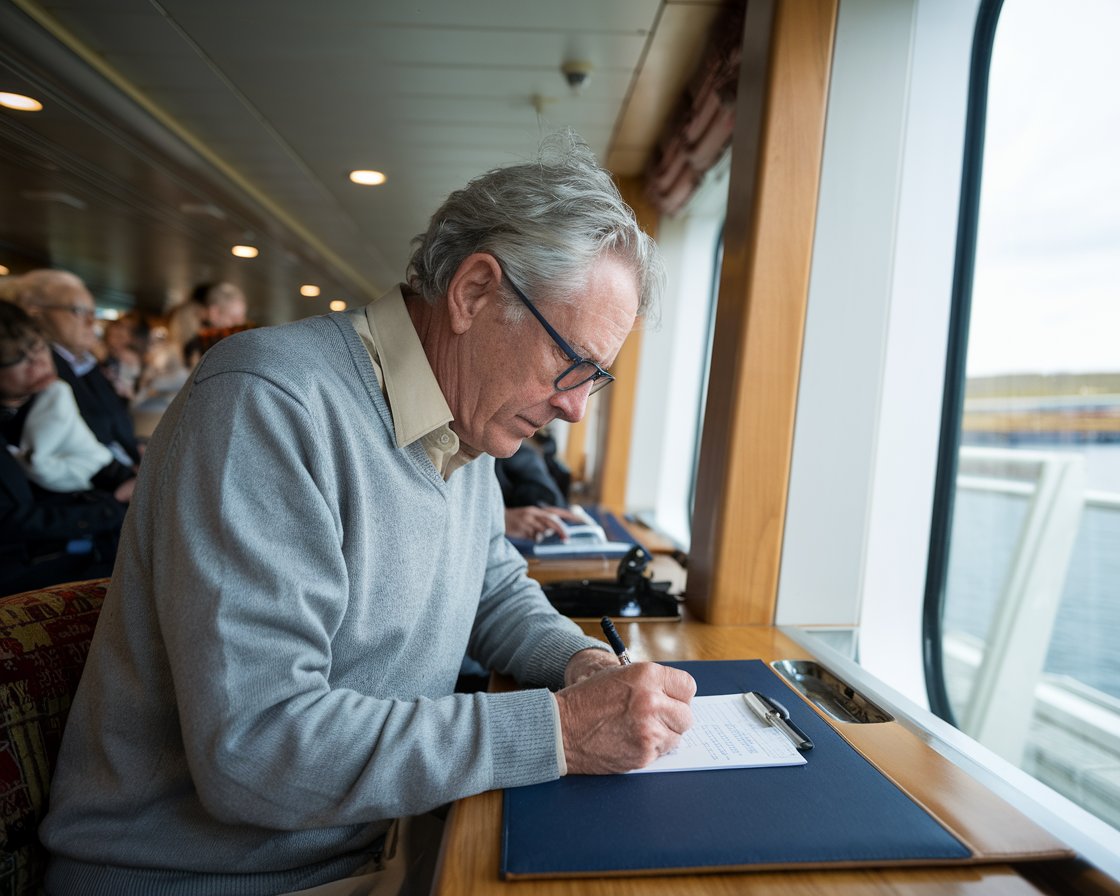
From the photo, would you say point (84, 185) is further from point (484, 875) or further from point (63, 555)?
point (484, 875)

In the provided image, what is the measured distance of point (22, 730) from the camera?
100cm

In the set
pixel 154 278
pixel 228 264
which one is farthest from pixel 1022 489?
pixel 154 278

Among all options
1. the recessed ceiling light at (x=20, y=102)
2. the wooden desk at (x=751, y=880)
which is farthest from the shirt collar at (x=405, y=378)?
the recessed ceiling light at (x=20, y=102)

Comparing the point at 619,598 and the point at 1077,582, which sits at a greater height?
the point at 619,598

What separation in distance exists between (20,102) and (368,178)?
1731 mm

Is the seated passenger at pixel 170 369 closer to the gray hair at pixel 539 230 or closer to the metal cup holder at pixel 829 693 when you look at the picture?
the gray hair at pixel 539 230

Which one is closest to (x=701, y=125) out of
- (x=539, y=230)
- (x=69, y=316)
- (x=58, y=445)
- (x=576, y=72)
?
(x=576, y=72)

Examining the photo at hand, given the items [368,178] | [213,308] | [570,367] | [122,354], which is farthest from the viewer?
[122,354]

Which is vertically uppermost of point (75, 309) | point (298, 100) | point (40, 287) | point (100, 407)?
point (298, 100)

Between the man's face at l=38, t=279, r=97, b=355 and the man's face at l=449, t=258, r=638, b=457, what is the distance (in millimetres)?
3772

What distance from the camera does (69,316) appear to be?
411 cm

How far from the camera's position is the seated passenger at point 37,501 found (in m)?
2.85

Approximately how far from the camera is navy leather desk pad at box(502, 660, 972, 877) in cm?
80

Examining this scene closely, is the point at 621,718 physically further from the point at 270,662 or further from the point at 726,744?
the point at 270,662
